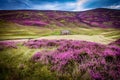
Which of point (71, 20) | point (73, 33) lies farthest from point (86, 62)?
point (71, 20)

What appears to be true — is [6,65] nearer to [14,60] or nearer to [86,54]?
[14,60]

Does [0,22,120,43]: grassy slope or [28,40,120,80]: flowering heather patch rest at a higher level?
[0,22,120,43]: grassy slope

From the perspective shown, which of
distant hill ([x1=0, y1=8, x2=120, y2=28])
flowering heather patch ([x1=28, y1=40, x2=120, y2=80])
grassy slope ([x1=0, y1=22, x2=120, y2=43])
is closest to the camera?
flowering heather patch ([x1=28, y1=40, x2=120, y2=80])

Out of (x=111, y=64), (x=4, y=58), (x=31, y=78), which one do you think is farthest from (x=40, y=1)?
(x=111, y=64)

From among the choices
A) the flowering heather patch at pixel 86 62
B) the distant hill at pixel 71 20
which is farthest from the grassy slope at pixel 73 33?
the flowering heather patch at pixel 86 62

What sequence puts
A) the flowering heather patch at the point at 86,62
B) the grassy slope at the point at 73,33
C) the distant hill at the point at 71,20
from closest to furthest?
the flowering heather patch at the point at 86,62 → the grassy slope at the point at 73,33 → the distant hill at the point at 71,20

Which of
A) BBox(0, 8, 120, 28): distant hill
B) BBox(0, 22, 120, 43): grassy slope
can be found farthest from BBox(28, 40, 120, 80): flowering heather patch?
BBox(0, 8, 120, 28): distant hill

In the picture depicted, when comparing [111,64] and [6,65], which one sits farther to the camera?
[6,65]

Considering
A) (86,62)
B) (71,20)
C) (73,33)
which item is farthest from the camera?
(71,20)

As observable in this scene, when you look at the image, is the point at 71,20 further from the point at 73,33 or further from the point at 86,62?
the point at 86,62

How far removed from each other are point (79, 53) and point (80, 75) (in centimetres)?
→ 145

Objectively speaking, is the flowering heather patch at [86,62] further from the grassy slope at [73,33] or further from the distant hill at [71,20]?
the distant hill at [71,20]

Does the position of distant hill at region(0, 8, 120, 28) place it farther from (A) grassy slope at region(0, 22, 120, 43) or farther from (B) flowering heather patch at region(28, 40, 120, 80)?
(B) flowering heather patch at region(28, 40, 120, 80)

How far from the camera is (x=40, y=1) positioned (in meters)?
10.8
